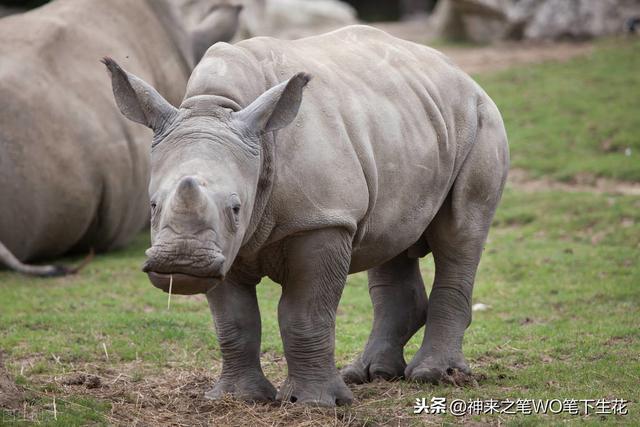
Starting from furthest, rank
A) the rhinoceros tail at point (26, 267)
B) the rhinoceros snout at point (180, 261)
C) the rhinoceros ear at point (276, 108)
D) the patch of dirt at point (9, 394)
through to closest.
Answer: the rhinoceros tail at point (26, 267), the patch of dirt at point (9, 394), the rhinoceros ear at point (276, 108), the rhinoceros snout at point (180, 261)

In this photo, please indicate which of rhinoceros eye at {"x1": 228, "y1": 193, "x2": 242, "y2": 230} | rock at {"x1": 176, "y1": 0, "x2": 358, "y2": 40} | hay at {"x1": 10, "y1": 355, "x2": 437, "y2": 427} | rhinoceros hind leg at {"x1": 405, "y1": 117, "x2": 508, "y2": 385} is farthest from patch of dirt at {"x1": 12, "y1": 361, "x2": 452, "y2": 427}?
rock at {"x1": 176, "y1": 0, "x2": 358, "y2": 40}

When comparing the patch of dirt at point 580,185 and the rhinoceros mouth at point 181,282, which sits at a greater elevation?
the rhinoceros mouth at point 181,282

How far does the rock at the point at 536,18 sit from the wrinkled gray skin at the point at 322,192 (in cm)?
1376

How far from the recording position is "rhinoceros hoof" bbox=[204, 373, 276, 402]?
6137 millimetres

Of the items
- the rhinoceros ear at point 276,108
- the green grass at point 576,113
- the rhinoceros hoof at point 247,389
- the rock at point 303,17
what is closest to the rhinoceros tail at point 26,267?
the rhinoceros hoof at point 247,389

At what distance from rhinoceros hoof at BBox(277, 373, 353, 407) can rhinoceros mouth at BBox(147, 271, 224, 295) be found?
3.66 ft

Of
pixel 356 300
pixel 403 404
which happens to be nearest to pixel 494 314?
pixel 356 300

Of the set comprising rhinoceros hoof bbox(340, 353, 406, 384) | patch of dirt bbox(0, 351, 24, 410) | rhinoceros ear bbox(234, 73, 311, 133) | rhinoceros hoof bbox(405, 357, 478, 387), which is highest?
rhinoceros ear bbox(234, 73, 311, 133)

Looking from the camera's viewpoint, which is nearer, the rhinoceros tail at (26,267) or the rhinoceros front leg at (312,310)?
the rhinoceros front leg at (312,310)

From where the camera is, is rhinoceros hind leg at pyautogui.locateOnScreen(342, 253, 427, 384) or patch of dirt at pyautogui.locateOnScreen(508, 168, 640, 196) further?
patch of dirt at pyautogui.locateOnScreen(508, 168, 640, 196)

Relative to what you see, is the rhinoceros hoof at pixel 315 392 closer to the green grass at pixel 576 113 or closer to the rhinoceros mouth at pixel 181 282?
the rhinoceros mouth at pixel 181 282

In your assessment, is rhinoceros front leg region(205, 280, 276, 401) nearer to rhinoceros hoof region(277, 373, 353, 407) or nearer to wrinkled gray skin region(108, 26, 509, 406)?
wrinkled gray skin region(108, 26, 509, 406)

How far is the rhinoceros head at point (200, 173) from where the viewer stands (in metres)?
4.92

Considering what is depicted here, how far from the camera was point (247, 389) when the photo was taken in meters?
6.15
